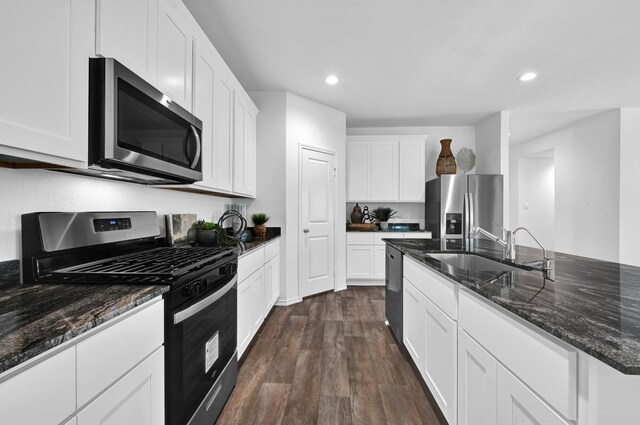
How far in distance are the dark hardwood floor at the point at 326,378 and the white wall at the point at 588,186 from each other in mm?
4046

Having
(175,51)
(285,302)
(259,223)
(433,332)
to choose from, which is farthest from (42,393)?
(285,302)

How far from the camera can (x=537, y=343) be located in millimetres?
778

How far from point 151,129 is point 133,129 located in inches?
5.3

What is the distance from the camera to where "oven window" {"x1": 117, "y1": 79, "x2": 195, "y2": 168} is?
115 cm

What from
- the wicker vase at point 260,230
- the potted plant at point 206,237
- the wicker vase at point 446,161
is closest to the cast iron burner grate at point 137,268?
the potted plant at point 206,237

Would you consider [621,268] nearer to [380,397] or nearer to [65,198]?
[380,397]

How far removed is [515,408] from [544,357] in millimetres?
250

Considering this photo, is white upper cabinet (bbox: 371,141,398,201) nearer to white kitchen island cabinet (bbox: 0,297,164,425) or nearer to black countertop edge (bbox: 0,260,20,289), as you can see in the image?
white kitchen island cabinet (bbox: 0,297,164,425)

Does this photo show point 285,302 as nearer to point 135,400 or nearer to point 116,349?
point 135,400

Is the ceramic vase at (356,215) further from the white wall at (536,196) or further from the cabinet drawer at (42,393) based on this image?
the white wall at (536,196)

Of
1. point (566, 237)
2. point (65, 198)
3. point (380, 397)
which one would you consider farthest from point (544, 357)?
point (566, 237)

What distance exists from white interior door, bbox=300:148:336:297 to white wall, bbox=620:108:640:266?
4.19 metres

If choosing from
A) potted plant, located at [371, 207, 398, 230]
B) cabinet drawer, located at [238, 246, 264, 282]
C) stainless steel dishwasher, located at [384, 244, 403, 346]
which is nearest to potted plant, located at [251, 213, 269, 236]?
cabinet drawer, located at [238, 246, 264, 282]

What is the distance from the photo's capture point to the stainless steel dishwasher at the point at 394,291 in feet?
7.52
